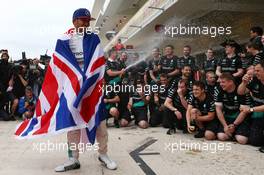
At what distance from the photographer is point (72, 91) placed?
3967mm

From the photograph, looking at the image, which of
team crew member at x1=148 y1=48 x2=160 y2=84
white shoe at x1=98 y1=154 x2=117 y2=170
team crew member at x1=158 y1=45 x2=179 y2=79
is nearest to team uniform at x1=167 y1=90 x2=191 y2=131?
team crew member at x1=158 y1=45 x2=179 y2=79

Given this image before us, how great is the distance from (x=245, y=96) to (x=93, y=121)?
247cm

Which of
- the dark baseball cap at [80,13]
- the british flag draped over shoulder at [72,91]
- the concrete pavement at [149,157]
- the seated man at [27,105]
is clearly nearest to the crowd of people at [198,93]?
the concrete pavement at [149,157]

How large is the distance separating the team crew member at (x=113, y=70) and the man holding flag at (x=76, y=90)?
2.87m

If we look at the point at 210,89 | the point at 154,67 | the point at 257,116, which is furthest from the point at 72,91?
the point at 154,67

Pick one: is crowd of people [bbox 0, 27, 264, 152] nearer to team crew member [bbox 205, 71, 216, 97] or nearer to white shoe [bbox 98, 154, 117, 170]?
team crew member [bbox 205, 71, 216, 97]

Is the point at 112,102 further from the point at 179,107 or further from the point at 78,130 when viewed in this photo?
the point at 78,130

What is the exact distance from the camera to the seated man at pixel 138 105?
23.4 feet

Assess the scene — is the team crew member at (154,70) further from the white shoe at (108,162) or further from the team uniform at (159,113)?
the white shoe at (108,162)

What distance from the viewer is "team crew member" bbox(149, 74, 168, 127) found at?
709 centimetres

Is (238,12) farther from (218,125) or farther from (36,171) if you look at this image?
(36,171)

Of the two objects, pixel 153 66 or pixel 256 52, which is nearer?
pixel 256 52

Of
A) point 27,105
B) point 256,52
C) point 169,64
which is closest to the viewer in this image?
point 256,52

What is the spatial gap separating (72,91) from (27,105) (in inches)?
183
